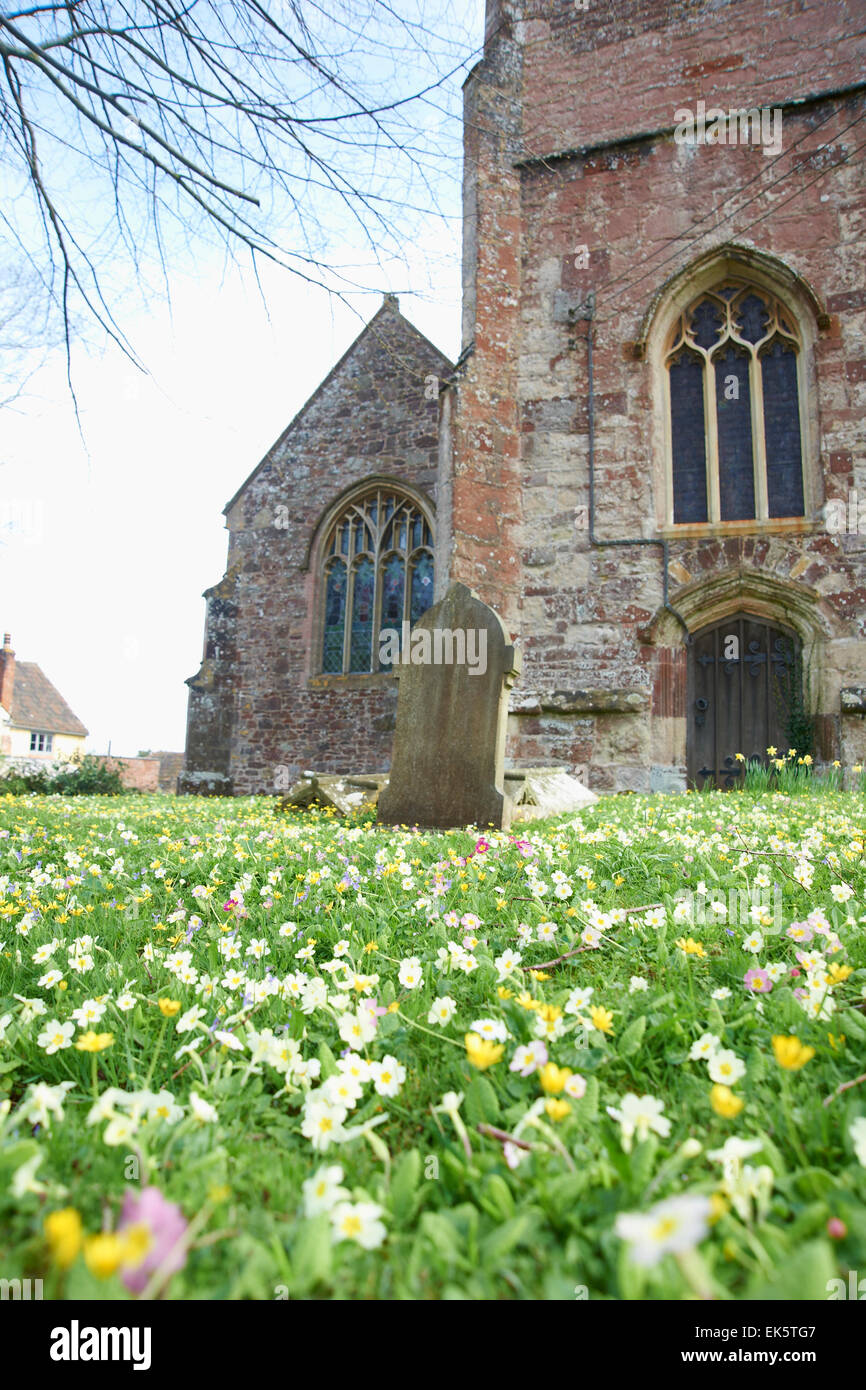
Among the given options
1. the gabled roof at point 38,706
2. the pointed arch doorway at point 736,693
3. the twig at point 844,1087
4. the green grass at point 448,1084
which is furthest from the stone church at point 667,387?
the gabled roof at point 38,706

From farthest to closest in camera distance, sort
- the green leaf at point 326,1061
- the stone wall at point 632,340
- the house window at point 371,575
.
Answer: the house window at point 371,575 < the stone wall at point 632,340 < the green leaf at point 326,1061

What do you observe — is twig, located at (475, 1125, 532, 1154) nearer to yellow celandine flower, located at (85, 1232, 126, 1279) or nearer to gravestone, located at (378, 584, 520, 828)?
yellow celandine flower, located at (85, 1232, 126, 1279)

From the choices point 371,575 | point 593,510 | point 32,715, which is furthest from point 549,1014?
point 32,715

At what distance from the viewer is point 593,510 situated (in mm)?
10180

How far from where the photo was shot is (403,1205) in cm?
117

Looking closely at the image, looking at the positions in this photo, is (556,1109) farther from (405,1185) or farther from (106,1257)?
(106,1257)

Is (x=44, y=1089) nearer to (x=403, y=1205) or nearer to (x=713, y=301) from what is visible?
(x=403, y=1205)

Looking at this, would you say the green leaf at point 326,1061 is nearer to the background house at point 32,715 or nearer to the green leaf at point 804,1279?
the green leaf at point 804,1279

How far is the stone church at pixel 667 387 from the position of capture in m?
9.50

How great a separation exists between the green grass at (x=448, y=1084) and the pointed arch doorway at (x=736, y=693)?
677cm

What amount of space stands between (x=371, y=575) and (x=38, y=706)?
106 ft

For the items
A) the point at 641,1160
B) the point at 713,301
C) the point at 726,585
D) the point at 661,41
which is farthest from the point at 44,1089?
the point at 661,41
